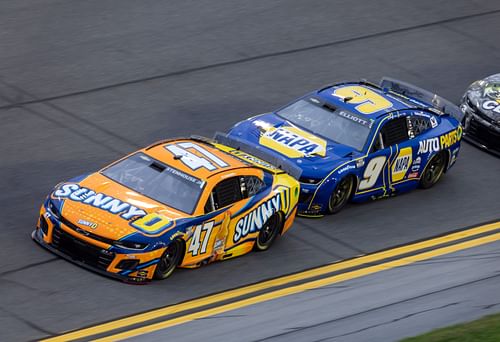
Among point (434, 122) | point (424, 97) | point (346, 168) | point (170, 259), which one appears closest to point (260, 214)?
point (170, 259)

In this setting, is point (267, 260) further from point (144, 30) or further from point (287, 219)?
point (144, 30)

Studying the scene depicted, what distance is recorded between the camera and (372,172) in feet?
54.4

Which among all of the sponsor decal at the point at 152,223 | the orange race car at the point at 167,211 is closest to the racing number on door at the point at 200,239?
the orange race car at the point at 167,211

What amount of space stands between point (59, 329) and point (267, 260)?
11.6 feet

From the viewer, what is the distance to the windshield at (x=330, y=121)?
658 inches

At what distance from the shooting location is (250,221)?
14.4 meters

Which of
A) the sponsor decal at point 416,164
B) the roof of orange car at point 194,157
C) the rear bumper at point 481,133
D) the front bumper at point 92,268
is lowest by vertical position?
the rear bumper at point 481,133

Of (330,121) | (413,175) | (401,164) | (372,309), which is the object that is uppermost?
(330,121)

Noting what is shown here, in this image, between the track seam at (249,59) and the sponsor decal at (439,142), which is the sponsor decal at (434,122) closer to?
the sponsor decal at (439,142)

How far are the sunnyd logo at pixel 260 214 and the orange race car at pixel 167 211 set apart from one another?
1cm

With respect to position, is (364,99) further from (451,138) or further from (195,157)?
(195,157)

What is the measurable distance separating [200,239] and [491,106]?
25.2 ft

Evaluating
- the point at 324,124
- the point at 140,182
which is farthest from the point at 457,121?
the point at 140,182

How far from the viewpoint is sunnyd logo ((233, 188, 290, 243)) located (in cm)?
1425
